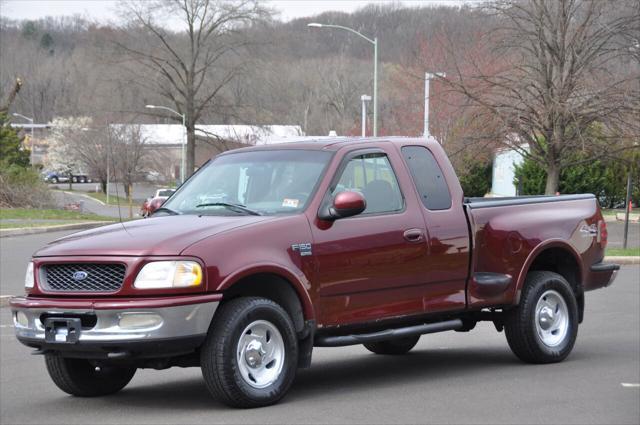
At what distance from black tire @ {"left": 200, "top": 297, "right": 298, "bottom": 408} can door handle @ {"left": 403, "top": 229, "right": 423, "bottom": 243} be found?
1487mm

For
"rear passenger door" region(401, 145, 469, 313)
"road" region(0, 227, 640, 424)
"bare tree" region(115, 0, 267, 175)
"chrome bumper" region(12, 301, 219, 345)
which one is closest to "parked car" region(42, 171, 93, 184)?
"bare tree" region(115, 0, 267, 175)

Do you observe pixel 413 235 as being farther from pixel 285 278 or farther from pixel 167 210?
pixel 167 210

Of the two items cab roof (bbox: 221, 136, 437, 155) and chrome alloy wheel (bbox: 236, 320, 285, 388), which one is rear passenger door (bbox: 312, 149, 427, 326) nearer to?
cab roof (bbox: 221, 136, 437, 155)

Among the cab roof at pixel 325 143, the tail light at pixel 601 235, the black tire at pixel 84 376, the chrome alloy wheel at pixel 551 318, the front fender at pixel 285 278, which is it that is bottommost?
the black tire at pixel 84 376

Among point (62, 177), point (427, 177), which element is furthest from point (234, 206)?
point (62, 177)

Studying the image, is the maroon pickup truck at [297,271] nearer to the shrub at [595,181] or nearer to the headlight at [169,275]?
the headlight at [169,275]

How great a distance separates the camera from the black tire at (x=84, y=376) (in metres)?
8.59

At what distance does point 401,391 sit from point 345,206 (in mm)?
1518

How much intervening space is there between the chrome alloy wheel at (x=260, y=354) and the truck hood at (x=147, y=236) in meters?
0.75

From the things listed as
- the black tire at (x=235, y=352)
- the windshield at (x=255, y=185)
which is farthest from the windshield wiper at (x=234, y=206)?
the black tire at (x=235, y=352)

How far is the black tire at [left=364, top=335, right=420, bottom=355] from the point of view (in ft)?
36.2

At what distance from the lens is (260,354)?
804cm

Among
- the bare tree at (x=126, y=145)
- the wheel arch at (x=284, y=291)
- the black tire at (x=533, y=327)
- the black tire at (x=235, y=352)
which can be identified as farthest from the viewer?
the bare tree at (x=126, y=145)

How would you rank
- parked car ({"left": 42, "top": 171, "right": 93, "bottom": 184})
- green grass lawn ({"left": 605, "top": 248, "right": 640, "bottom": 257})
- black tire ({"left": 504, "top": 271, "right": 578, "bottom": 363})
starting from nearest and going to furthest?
black tire ({"left": 504, "top": 271, "right": 578, "bottom": 363}), green grass lawn ({"left": 605, "top": 248, "right": 640, "bottom": 257}), parked car ({"left": 42, "top": 171, "right": 93, "bottom": 184})
